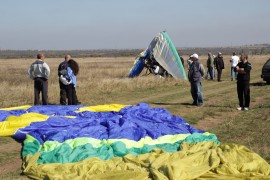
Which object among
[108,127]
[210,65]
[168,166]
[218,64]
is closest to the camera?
[168,166]

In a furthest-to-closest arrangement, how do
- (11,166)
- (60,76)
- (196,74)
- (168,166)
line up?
(196,74) → (60,76) → (11,166) → (168,166)

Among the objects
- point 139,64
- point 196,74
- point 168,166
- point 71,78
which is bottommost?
point 168,166

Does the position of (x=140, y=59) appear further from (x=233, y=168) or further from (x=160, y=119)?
(x=233, y=168)

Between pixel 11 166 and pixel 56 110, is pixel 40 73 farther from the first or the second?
pixel 11 166

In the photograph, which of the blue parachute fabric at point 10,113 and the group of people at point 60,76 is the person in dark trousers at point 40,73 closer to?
the group of people at point 60,76

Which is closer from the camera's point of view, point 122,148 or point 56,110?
point 122,148

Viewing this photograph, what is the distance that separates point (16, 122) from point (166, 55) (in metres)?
16.3

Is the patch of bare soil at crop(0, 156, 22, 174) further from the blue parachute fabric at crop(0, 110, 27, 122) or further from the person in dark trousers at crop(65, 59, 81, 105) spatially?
the person in dark trousers at crop(65, 59, 81, 105)

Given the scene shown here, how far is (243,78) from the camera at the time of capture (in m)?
12.4

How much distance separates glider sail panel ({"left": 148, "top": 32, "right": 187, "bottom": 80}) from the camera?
24812 millimetres

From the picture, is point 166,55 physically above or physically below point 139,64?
above

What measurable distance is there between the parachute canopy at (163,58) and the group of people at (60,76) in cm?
1175

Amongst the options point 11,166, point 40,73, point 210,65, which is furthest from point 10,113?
point 210,65

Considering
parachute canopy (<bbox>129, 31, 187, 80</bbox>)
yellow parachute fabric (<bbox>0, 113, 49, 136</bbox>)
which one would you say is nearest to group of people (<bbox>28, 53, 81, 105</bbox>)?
yellow parachute fabric (<bbox>0, 113, 49, 136</bbox>)
